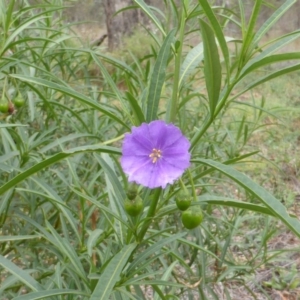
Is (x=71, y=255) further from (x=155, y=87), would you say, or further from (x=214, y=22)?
(x=214, y=22)

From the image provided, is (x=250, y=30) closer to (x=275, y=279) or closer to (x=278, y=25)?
(x=275, y=279)

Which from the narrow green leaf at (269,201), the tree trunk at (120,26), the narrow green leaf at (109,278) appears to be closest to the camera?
the narrow green leaf at (269,201)

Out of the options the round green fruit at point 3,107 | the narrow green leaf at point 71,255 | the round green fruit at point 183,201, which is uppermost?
the round green fruit at point 3,107

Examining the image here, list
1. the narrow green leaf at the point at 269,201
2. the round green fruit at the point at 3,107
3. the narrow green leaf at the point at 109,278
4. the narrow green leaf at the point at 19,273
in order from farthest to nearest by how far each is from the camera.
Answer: the round green fruit at the point at 3,107
the narrow green leaf at the point at 19,273
the narrow green leaf at the point at 109,278
the narrow green leaf at the point at 269,201

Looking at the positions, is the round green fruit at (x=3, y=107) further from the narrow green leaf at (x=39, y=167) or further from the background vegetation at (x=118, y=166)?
the narrow green leaf at (x=39, y=167)

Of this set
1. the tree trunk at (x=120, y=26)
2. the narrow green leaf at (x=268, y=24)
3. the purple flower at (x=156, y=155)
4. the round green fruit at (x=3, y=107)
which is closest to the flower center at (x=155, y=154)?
the purple flower at (x=156, y=155)

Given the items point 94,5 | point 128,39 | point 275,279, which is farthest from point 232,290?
point 94,5

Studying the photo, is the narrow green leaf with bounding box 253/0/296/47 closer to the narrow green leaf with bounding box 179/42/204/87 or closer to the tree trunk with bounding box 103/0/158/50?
the narrow green leaf with bounding box 179/42/204/87

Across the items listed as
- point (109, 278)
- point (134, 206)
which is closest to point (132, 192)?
point (134, 206)
